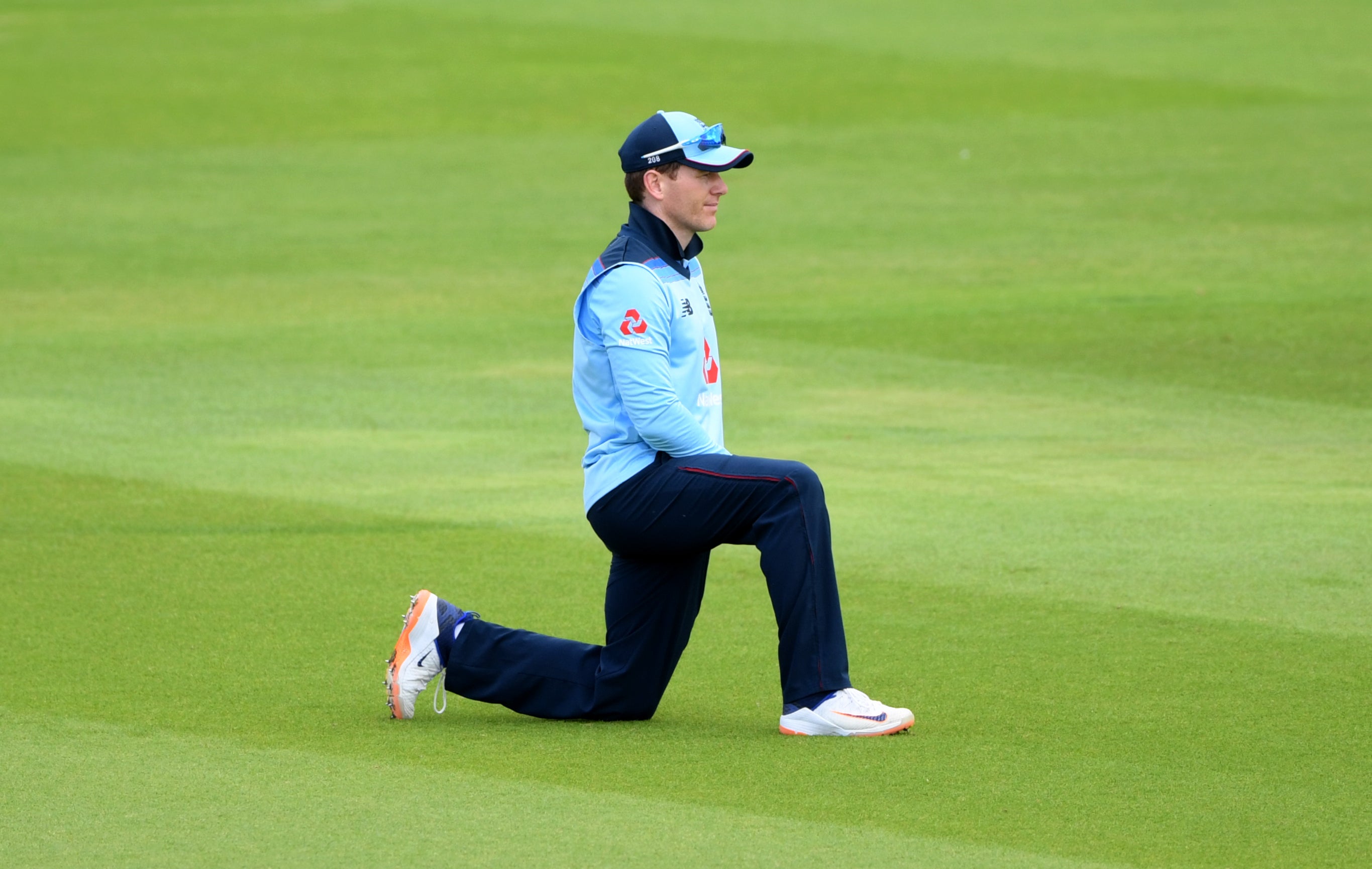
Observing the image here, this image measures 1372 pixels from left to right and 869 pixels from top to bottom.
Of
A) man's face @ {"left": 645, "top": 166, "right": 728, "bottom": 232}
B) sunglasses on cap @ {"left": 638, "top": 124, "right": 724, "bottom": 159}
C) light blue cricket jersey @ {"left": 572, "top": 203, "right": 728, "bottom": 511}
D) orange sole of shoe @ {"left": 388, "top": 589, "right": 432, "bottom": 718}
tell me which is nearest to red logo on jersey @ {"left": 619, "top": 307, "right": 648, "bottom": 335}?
light blue cricket jersey @ {"left": 572, "top": 203, "right": 728, "bottom": 511}

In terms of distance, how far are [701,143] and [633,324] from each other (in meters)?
0.59

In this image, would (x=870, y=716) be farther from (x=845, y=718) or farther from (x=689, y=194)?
(x=689, y=194)

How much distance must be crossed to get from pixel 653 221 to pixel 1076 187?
17.7 m

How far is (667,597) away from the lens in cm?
635

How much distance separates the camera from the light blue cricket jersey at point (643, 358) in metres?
6.04

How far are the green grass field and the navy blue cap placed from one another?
167 centimetres

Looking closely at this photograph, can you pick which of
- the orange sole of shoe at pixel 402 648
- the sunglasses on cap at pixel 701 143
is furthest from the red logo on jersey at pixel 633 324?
the orange sole of shoe at pixel 402 648

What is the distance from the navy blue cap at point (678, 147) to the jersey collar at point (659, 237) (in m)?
0.15

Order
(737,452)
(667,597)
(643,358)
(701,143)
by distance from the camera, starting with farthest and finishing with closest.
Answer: (737,452)
(667,597)
(701,143)
(643,358)

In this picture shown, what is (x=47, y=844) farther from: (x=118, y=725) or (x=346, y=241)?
(x=346, y=241)

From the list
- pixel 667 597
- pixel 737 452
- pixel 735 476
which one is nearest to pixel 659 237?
pixel 735 476

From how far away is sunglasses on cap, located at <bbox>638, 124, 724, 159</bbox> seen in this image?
6.21 metres

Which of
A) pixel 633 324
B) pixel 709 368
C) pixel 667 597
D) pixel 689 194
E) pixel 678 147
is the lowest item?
pixel 667 597

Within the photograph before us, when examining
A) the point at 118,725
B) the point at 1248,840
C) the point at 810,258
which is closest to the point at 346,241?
the point at 810,258
